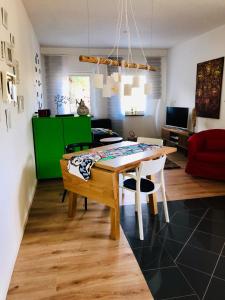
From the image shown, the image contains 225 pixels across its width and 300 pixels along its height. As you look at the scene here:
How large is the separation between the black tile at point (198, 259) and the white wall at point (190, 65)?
3.03m

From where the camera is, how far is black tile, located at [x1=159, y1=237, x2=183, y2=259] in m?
2.23

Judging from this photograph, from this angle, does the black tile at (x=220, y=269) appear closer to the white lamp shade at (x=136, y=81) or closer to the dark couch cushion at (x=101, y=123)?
the white lamp shade at (x=136, y=81)

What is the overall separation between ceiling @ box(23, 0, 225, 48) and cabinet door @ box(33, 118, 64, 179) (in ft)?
5.28

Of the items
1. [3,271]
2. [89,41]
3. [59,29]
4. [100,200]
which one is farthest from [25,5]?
[3,271]

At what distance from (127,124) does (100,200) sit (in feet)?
15.5

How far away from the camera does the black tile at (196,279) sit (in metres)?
1.83

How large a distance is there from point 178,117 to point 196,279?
4.53 m

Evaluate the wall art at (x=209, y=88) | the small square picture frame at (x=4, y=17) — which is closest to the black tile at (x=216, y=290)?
the small square picture frame at (x=4, y=17)

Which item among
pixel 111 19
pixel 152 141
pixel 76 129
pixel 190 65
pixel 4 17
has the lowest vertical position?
pixel 152 141

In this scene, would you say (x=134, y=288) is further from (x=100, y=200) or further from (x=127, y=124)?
(x=127, y=124)

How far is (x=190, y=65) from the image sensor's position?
5719 mm

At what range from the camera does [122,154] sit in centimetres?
273

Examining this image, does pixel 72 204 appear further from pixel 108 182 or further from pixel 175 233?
pixel 175 233

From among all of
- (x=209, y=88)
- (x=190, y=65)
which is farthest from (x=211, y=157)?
(x=190, y=65)
